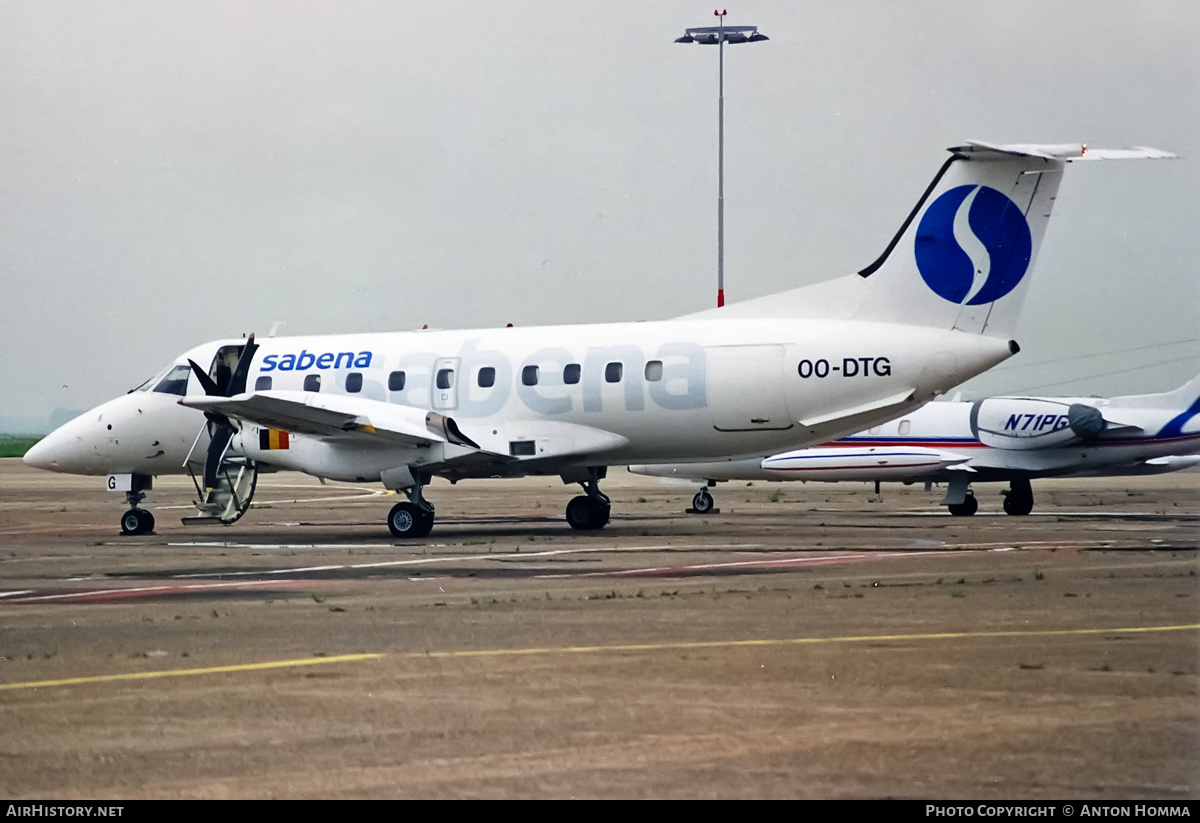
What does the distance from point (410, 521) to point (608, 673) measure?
16.7 metres

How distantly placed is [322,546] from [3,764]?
56.0ft

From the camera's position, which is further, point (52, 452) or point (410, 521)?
point (52, 452)

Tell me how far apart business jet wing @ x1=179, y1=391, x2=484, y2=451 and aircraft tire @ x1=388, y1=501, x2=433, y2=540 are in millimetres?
1179

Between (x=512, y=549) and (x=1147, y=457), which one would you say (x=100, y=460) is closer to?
(x=512, y=549)

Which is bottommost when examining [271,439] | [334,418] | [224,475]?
[224,475]

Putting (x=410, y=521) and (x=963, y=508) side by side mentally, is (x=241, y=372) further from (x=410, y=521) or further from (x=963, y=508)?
(x=963, y=508)

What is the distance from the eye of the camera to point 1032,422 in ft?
117

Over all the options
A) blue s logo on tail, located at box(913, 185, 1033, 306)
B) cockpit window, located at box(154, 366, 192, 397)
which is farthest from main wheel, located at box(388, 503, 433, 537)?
blue s logo on tail, located at box(913, 185, 1033, 306)

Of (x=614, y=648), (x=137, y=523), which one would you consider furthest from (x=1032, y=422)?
(x=614, y=648)

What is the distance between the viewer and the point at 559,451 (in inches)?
1079

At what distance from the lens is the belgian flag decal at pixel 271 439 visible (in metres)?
27.8

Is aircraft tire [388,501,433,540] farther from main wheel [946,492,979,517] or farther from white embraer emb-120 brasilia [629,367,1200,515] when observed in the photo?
main wheel [946,492,979,517]

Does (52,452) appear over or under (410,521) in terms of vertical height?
over

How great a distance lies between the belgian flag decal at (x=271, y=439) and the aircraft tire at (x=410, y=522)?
2665 millimetres
